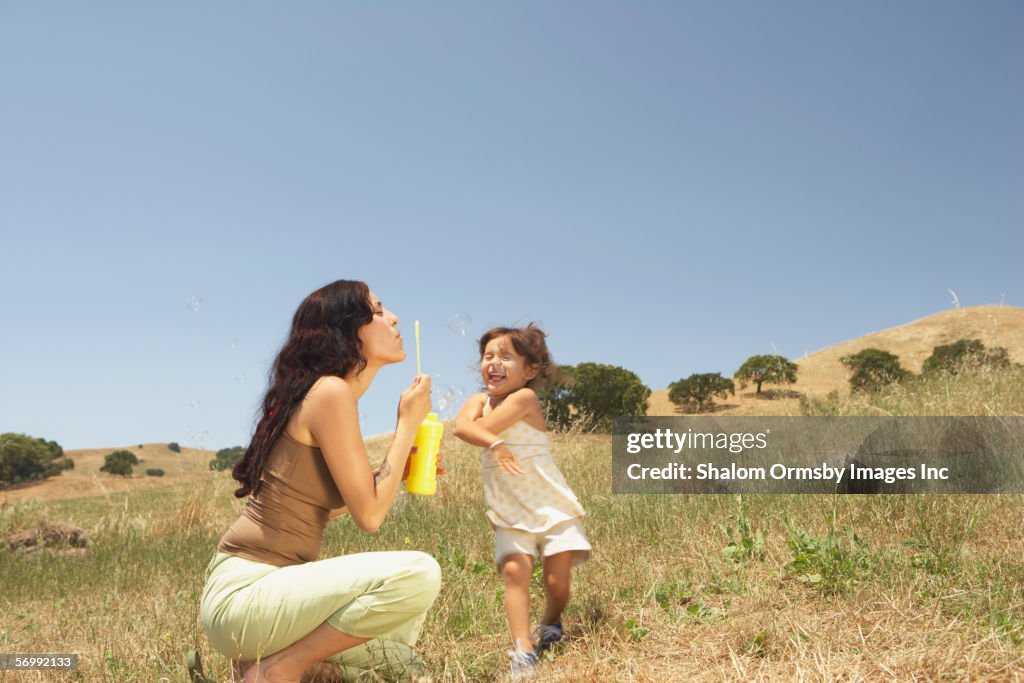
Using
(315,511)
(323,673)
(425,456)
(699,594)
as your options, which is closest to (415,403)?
(425,456)

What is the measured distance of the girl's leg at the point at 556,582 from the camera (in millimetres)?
3494

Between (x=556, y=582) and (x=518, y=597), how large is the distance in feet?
0.73

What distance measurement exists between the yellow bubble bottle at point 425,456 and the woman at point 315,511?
126 mm

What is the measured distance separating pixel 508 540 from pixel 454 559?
5.41ft

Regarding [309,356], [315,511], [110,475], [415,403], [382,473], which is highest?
[309,356]

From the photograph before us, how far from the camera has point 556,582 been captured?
3.51 meters

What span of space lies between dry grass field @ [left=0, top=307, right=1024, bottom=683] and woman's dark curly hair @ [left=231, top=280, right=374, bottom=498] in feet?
3.98

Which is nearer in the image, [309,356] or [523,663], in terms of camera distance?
[309,356]

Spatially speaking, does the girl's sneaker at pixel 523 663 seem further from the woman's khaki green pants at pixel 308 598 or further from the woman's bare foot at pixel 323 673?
the woman's bare foot at pixel 323 673

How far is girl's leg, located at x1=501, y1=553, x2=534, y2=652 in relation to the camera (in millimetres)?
3352

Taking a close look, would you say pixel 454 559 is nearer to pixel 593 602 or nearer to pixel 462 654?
pixel 593 602

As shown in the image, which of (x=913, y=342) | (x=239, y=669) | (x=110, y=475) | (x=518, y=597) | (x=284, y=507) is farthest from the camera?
(x=913, y=342)

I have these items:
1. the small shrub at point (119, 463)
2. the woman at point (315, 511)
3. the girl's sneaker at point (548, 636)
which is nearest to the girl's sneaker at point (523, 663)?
the girl's sneaker at point (548, 636)

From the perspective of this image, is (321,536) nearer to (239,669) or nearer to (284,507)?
(284,507)
